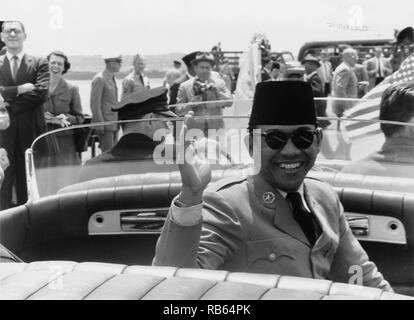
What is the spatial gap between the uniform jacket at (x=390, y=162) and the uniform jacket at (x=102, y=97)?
367 centimetres

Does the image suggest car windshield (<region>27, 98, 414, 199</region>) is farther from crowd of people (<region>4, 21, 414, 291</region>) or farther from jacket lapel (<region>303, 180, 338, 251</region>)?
jacket lapel (<region>303, 180, 338, 251</region>)

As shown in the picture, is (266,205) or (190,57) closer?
(266,205)

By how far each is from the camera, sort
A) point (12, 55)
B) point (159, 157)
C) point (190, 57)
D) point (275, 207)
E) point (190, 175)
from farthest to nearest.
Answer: point (190, 57) → point (12, 55) → point (159, 157) → point (275, 207) → point (190, 175)

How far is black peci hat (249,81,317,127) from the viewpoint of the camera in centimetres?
200

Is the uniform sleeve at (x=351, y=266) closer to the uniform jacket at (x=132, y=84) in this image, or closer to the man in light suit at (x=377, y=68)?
the uniform jacket at (x=132, y=84)

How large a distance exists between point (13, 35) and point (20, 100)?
67 centimetres

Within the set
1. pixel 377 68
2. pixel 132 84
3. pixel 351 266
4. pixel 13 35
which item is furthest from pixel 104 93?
pixel 377 68

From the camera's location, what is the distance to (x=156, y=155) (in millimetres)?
2852

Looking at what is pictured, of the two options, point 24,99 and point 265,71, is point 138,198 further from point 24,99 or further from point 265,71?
point 265,71

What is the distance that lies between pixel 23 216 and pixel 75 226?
22 centimetres

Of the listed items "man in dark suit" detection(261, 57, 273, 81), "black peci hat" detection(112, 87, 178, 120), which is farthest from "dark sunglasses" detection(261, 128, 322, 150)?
"man in dark suit" detection(261, 57, 273, 81)

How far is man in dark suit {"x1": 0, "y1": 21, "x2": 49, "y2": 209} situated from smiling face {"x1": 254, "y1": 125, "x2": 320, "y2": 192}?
3242 mm

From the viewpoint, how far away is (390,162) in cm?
288
